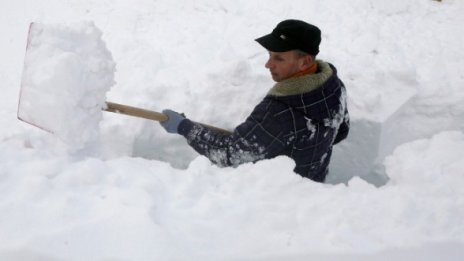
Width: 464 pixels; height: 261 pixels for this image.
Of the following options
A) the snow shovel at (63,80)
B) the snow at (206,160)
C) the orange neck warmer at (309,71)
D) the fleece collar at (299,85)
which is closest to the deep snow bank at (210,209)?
the snow at (206,160)

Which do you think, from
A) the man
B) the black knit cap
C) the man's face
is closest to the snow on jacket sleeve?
the man

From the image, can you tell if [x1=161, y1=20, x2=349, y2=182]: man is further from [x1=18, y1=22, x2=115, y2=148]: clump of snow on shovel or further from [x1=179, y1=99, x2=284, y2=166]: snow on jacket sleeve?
[x1=18, y1=22, x2=115, y2=148]: clump of snow on shovel

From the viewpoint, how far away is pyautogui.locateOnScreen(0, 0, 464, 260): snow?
1.47 m

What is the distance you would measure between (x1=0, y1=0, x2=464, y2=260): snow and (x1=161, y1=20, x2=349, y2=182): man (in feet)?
1.04

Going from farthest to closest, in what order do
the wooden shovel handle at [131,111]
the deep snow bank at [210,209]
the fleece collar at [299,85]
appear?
1. the wooden shovel handle at [131,111]
2. the fleece collar at [299,85]
3. the deep snow bank at [210,209]

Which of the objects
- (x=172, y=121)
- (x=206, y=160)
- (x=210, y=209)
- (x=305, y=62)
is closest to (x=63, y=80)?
(x=172, y=121)

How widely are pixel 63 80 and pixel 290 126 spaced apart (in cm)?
115

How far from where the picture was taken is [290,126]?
223 cm

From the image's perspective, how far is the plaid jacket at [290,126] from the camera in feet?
7.25

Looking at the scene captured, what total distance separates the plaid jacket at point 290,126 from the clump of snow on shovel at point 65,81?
2.01 ft

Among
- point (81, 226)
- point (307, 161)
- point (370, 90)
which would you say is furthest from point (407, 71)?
point (81, 226)

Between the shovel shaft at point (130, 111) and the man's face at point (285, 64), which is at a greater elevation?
the man's face at point (285, 64)

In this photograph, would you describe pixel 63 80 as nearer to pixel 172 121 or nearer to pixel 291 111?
pixel 172 121

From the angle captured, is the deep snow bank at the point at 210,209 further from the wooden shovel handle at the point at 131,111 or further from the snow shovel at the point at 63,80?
the wooden shovel handle at the point at 131,111
